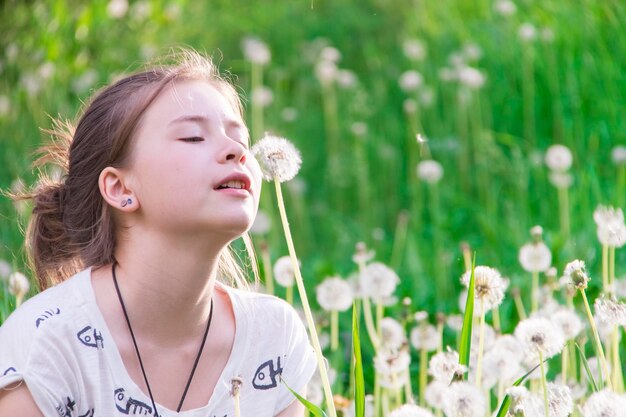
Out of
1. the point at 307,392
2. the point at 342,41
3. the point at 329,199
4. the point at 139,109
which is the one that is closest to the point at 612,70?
the point at 329,199

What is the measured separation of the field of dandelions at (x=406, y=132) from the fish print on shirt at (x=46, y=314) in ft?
2.11

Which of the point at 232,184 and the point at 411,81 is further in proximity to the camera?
the point at 411,81

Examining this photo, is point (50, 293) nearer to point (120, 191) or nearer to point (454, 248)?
point (120, 191)

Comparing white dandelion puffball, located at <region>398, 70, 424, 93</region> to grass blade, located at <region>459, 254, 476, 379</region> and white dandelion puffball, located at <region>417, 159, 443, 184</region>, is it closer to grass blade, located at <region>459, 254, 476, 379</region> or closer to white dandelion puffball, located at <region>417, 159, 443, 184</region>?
white dandelion puffball, located at <region>417, 159, 443, 184</region>

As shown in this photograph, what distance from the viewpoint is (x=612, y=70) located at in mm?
4480

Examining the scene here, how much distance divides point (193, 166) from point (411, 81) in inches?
134

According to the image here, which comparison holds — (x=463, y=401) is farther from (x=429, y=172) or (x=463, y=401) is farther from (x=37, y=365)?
(x=429, y=172)

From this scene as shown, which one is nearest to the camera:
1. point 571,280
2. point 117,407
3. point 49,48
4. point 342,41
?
point 571,280

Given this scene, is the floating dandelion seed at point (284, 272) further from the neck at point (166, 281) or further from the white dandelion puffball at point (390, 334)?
the neck at point (166, 281)

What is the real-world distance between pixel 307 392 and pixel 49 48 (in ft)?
9.85

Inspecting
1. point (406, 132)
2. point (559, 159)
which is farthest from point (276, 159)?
point (406, 132)

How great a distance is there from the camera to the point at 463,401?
5.24ft

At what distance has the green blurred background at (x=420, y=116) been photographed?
155 inches

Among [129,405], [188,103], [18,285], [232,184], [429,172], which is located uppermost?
[188,103]
